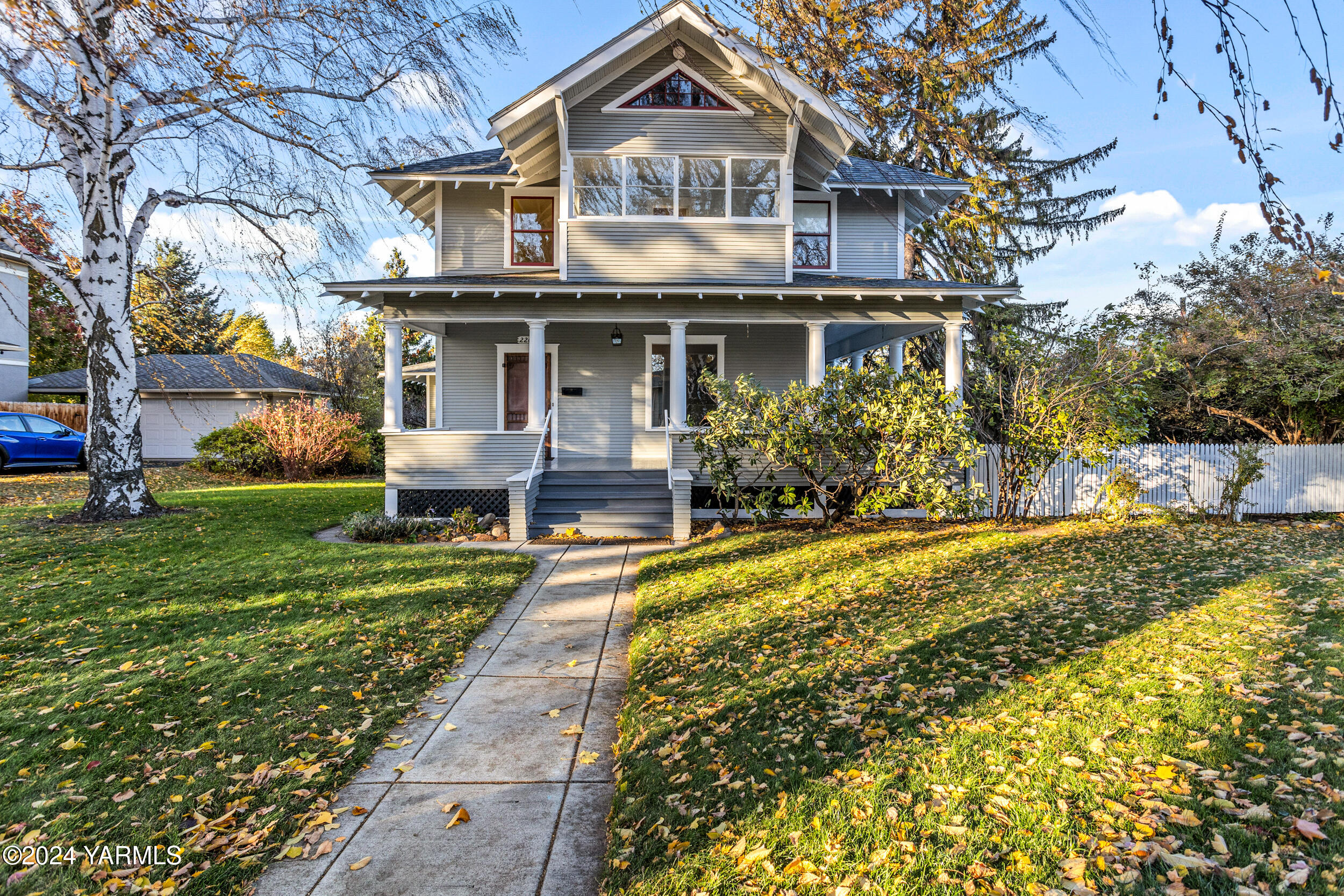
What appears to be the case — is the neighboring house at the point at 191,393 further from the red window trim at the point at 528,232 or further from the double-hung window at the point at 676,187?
the double-hung window at the point at 676,187

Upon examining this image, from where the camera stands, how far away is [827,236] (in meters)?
14.0

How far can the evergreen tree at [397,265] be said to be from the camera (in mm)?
34219

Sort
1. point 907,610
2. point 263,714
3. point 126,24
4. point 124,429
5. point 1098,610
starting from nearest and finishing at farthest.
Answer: point 126,24 → point 263,714 → point 1098,610 → point 907,610 → point 124,429

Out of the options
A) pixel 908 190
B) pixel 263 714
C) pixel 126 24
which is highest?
pixel 908 190

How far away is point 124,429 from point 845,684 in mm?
11909

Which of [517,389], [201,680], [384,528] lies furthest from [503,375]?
[201,680]

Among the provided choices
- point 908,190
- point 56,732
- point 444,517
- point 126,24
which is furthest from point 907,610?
point 908,190

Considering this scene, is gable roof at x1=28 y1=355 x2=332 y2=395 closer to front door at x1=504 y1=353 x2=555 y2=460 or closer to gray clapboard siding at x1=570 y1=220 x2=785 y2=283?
front door at x1=504 y1=353 x2=555 y2=460

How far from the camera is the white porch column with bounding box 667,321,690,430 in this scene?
Result: 39.2 ft

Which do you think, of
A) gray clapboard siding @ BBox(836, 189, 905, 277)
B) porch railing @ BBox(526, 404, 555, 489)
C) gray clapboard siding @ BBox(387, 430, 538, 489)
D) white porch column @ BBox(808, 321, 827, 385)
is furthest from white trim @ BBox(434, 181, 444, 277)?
gray clapboard siding @ BBox(836, 189, 905, 277)

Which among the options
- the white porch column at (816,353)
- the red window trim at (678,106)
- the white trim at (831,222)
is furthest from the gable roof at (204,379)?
the white porch column at (816,353)

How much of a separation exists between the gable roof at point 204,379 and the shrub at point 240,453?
4065 mm

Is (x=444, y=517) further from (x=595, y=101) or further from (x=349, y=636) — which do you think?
(x=595, y=101)

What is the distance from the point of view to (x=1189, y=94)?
2.21 m
